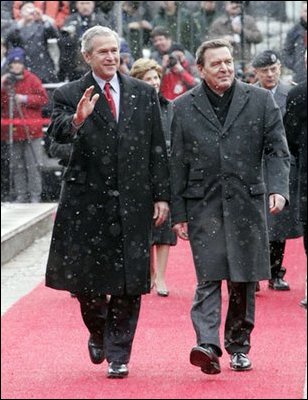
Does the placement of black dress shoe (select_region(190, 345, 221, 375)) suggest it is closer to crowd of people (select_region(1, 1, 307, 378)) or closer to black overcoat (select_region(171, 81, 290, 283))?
crowd of people (select_region(1, 1, 307, 378))

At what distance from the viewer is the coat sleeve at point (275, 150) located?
7.19 m

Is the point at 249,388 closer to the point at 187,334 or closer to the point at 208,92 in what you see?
the point at 208,92

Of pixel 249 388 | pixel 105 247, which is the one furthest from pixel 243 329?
pixel 105 247

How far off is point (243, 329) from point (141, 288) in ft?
1.76

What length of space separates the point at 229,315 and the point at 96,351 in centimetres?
72

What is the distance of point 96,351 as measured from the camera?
8.47 meters

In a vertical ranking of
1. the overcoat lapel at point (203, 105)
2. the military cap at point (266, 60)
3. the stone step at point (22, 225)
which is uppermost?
the military cap at point (266, 60)

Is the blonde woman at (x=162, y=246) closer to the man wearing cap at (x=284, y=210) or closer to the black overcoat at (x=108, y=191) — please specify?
the man wearing cap at (x=284, y=210)

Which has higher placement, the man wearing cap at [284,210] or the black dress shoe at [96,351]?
the man wearing cap at [284,210]

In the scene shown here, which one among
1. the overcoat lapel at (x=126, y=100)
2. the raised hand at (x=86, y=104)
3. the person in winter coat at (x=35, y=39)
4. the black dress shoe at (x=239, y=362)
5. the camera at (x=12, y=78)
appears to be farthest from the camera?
the person in winter coat at (x=35, y=39)

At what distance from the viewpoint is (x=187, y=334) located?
10289mm

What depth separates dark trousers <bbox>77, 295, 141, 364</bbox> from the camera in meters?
8.08

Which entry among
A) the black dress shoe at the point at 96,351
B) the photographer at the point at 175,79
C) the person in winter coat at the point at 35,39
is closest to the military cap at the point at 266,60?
the black dress shoe at the point at 96,351

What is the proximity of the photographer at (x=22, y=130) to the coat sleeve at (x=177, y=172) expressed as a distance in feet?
30.2
